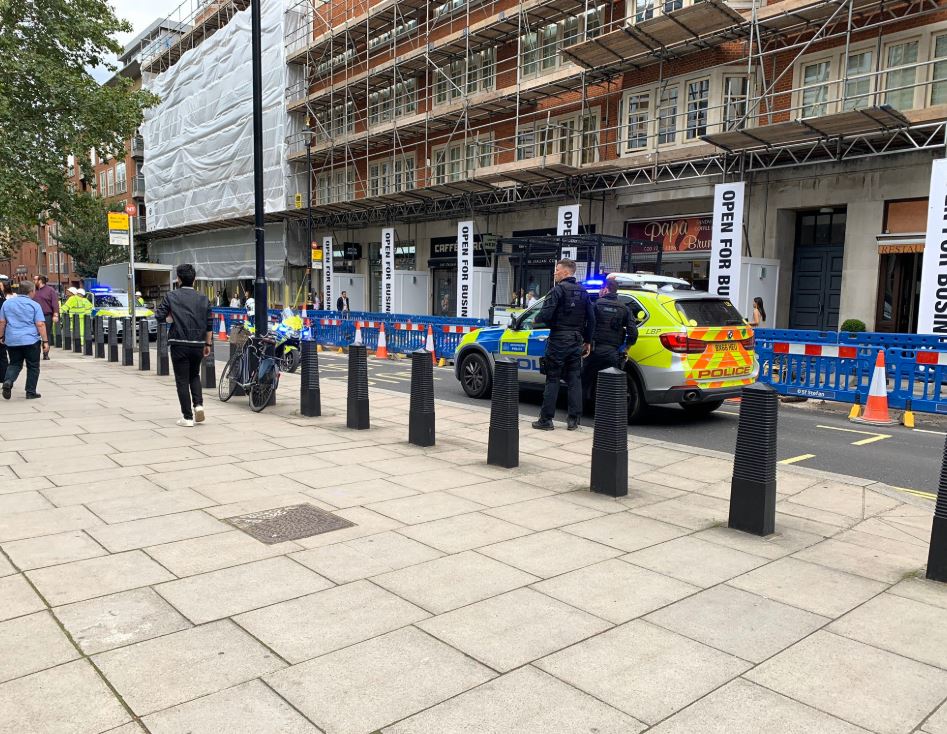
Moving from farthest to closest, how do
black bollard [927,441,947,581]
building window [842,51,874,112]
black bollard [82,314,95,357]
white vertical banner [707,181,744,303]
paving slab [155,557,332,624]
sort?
black bollard [82,314,95,357] < white vertical banner [707,181,744,303] < building window [842,51,874,112] < black bollard [927,441,947,581] < paving slab [155,557,332,624]

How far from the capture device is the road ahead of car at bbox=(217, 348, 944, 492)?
7.01 metres

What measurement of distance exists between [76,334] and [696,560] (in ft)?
63.8

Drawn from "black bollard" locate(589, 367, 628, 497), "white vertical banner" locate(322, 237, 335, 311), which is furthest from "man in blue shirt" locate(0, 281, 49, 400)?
"white vertical banner" locate(322, 237, 335, 311)

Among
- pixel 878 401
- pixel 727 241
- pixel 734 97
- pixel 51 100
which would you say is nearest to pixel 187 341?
pixel 878 401

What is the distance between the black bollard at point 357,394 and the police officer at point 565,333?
2.02 meters

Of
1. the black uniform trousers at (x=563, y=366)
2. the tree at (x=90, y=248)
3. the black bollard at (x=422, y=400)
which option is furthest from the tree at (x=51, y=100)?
the tree at (x=90, y=248)

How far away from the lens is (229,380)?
10.1m

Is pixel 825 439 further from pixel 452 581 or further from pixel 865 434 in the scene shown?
pixel 452 581

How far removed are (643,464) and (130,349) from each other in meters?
12.3

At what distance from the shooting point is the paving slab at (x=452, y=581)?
359cm

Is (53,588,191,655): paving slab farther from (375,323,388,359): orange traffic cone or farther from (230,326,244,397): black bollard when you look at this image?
(375,323,388,359): orange traffic cone

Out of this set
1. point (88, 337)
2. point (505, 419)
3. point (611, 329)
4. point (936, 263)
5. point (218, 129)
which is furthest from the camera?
point (218, 129)

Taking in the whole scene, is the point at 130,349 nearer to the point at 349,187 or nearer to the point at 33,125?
the point at 33,125

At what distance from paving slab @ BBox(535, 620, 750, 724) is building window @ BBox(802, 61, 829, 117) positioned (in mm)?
16855
